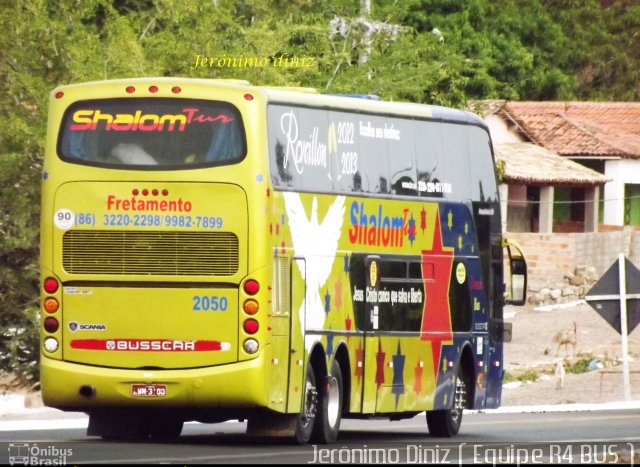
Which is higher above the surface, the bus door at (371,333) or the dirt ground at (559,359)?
the bus door at (371,333)

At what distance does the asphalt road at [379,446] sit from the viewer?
53.7 ft

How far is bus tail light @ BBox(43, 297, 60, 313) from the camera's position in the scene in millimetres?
18234

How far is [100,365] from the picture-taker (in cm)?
1817

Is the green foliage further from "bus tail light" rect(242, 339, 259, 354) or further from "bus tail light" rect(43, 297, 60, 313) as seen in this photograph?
"bus tail light" rect(242, 339, 259, 354)

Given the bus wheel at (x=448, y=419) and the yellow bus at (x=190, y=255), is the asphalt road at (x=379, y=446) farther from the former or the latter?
the yellow bus at (x=190, y=255)

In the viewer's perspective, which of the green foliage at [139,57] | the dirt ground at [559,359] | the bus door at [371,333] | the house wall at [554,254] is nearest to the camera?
the bus door at [371,333]

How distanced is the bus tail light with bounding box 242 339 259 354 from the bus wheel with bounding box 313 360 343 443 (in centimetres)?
171

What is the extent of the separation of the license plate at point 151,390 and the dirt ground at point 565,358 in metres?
16.4

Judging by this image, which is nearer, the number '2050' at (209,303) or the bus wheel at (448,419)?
the number '2050' at (209,303)

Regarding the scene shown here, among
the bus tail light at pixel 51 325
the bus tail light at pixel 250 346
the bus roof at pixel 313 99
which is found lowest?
the bus tail light at pixel 250 346

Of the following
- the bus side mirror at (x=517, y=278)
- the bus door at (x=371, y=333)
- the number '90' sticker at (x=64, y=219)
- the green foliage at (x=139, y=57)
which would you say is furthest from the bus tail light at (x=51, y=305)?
the green foliage at (x=139, y=57)

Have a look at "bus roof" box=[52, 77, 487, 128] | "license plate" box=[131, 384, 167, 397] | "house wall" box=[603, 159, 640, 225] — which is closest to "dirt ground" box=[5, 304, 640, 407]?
"bus roof" box=[52, 77, 487, 128]

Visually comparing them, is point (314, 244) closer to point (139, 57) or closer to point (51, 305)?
point (51, 305)

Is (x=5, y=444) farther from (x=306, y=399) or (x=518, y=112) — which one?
(x=518, y=112)
